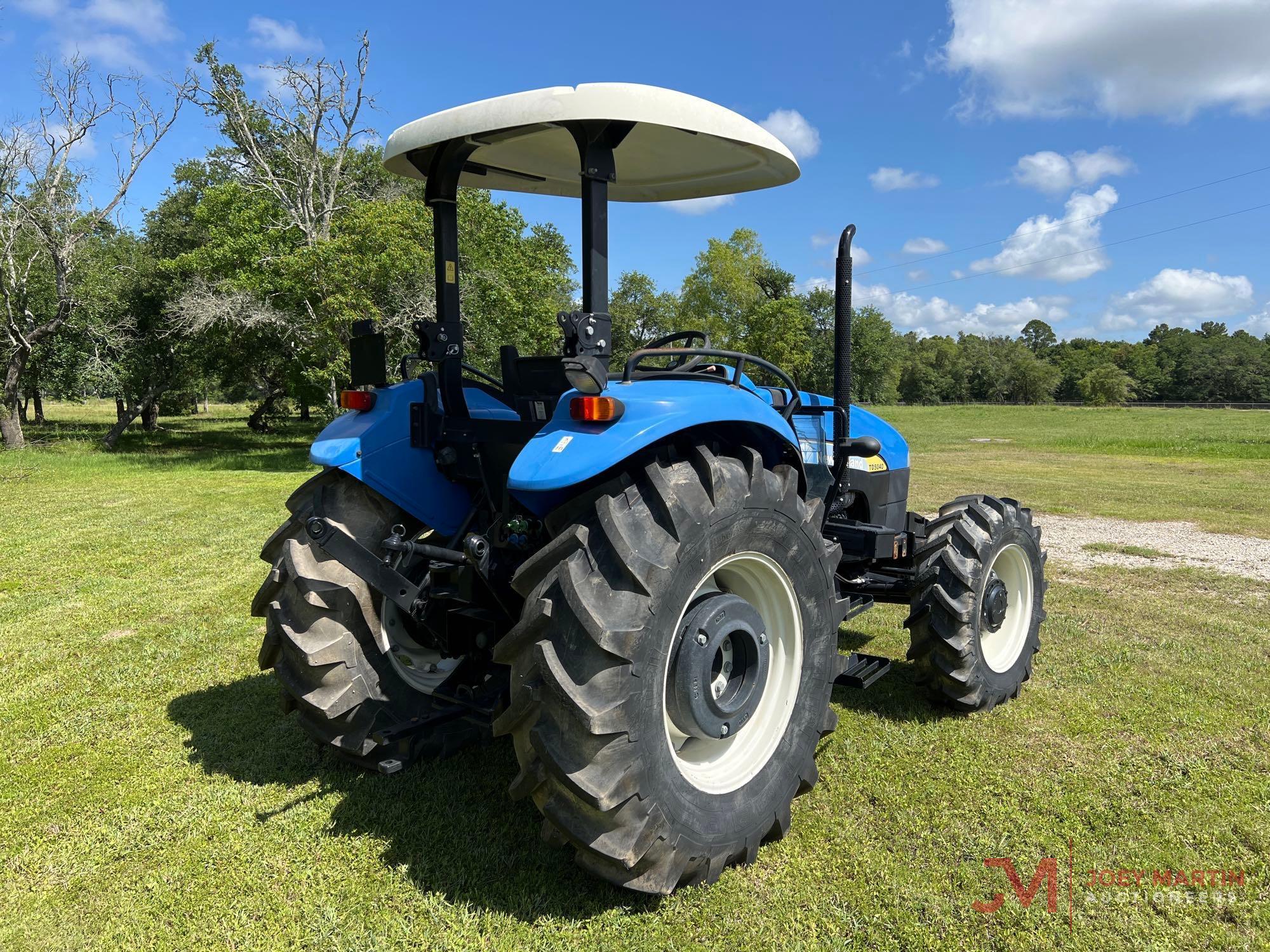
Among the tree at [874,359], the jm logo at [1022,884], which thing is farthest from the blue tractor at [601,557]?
the tree at [874,359]

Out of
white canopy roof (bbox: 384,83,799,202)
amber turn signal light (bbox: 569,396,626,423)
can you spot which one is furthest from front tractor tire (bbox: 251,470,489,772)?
white canopy roof (bbox: 384,83,799,202)

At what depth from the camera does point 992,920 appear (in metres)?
2.47

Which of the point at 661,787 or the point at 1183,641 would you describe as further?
the point at 1183,641

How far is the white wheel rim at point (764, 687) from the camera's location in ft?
8.96

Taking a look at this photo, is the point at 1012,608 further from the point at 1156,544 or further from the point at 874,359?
the point at 874,359

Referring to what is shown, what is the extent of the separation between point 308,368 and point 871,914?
1795cm

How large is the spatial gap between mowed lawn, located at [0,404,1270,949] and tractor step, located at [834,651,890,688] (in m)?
0.31

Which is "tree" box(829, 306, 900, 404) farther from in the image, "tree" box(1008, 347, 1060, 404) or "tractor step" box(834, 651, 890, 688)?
"tractor step" box(834, 651, 890, 688)

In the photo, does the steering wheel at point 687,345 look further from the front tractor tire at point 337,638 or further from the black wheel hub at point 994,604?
the black wheel hub at point 994,604

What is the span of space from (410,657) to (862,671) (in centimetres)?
208

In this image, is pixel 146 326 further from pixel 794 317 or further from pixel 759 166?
pixel 794 317

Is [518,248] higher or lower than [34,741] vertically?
higher

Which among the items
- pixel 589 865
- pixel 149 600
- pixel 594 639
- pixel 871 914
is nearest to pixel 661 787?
pixel 589 865

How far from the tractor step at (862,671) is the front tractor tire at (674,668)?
63 centimetres
